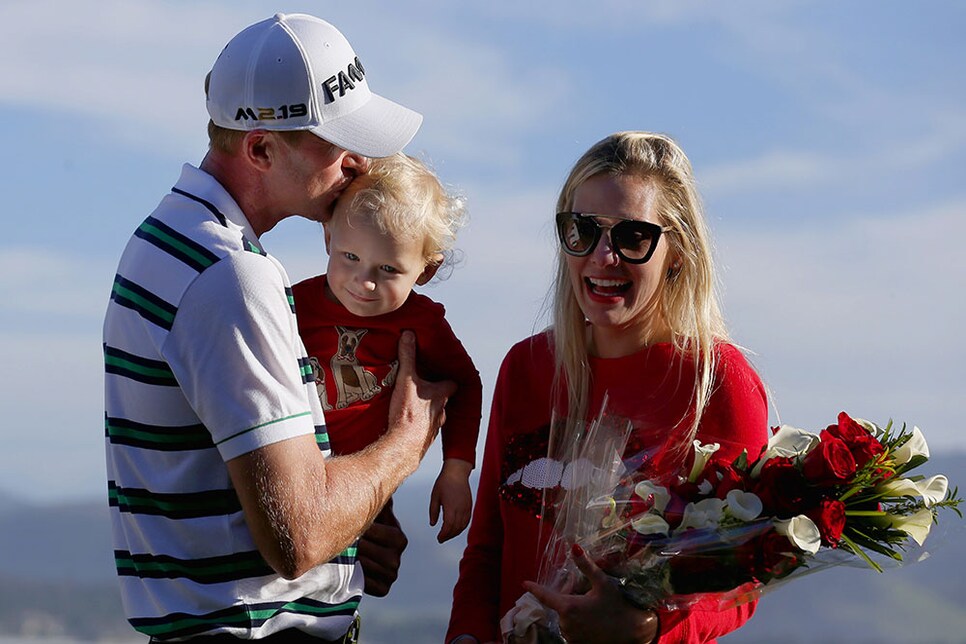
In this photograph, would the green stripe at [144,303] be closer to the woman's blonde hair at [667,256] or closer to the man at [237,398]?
the man at [237,398]

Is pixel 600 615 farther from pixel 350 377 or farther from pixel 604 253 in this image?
pixel 350 377

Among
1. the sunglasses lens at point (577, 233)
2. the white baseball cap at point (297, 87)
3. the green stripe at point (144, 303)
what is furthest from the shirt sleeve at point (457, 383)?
the green stripe at point (144, 303)

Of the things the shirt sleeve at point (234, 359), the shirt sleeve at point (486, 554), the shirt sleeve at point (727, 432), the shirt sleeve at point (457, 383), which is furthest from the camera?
the shirt sleeve at point (457, 383)

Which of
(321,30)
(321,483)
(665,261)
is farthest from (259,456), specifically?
(665,261)

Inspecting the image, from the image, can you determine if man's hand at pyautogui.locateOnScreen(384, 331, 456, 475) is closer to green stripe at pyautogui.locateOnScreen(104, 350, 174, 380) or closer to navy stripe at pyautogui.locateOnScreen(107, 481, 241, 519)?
navy stripe at pyautogui.locateOnScreen(107, 481, 241, 519)

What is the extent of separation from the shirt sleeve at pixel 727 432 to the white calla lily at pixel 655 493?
274mm

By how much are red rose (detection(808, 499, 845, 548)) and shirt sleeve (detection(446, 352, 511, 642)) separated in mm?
1162

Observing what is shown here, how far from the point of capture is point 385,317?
413 centimetres

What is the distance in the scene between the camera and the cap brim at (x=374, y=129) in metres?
3.35

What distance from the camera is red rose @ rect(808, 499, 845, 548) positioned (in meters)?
3.15

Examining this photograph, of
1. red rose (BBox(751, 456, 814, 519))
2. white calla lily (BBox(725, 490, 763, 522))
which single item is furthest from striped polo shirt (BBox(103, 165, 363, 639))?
red rose (BBox(751, 456, 814, 519))

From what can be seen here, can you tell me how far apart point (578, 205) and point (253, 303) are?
1.39 m

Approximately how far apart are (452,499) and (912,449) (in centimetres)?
157

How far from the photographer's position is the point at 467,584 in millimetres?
3959
